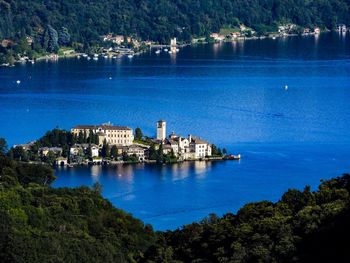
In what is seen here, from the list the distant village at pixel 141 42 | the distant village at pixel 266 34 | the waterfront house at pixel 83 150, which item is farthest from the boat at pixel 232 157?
the distant village at pixel 266 34

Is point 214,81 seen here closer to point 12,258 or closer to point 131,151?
point 131,151

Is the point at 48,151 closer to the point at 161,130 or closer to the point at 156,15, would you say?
the point at 161,130

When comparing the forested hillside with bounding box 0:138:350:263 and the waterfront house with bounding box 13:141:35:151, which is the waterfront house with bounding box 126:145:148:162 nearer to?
the waterfront house with bounding box 13:141:35:151

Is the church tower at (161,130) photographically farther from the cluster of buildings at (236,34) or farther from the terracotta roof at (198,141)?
the cluster of buildings at (236,34)

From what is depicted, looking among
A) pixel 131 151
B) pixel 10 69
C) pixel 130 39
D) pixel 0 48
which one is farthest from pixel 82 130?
pixel 130 39

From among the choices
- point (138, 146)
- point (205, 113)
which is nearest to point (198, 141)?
point (138, 146)

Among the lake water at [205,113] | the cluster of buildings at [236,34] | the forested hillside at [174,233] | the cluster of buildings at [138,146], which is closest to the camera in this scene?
the forested hillside at [174,233]
